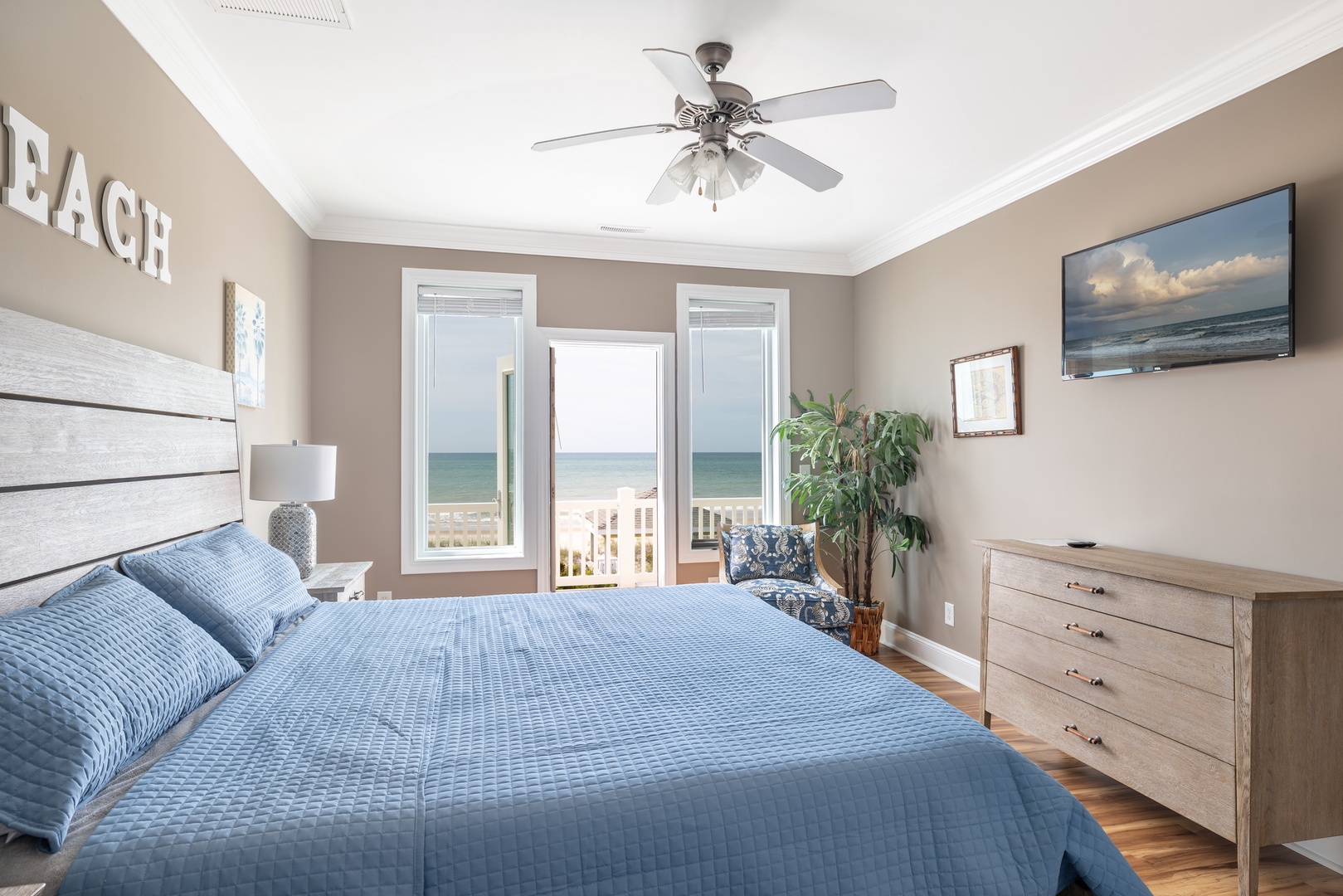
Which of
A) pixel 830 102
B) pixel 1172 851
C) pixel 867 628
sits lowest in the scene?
pixel 1172 851

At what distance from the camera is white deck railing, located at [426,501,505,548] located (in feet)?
15.1

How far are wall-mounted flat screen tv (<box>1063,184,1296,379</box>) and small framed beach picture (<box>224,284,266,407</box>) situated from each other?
140 inches

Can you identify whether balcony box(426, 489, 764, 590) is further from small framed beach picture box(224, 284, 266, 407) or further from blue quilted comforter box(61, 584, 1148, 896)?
blue quilted comforter box(61, 584, 1148, 896)

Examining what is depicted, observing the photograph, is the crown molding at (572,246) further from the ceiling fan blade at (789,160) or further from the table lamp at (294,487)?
the ceiling fan blade at (789,160)

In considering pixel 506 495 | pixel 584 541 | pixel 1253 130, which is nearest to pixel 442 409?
pixel 506 495

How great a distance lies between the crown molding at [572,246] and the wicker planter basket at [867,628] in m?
2.35

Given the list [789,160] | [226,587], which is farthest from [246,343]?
[789,160]

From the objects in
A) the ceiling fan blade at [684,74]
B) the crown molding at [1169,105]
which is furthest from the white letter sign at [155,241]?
the crown molding at [1169,105]

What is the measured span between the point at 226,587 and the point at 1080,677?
112 inches

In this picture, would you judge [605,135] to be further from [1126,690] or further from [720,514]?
[720,514]

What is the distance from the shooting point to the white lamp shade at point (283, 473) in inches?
118

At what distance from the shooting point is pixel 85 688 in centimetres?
125

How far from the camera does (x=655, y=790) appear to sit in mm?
1238

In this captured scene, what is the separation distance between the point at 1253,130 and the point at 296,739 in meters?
3.39
